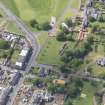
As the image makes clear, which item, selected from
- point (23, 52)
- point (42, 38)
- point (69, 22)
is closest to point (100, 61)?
point (69, 22)

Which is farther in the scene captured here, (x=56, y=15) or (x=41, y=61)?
(x=56, y=15)

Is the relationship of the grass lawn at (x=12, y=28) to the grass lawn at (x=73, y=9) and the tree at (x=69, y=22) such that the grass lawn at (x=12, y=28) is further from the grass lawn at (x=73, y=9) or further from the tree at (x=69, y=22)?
the grass lawn at (x=73, y=9)

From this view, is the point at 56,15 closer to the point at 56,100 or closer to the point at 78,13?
the point at 78,13

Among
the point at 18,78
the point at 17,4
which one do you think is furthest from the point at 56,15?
the point at 18,78

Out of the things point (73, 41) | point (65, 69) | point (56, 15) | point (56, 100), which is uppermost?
point (56, 15)

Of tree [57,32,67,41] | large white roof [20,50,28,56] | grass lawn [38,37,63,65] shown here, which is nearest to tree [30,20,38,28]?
grass lawn [38,37,63,65]

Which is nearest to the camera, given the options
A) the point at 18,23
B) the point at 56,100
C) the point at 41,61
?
the point at 56,100

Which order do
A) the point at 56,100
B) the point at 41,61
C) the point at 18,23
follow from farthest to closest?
the point at 18,23 < the point at 41,61 < the point at 56,100

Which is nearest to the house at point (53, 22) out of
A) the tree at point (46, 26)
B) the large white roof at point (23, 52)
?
the tree at point (46, 26)
